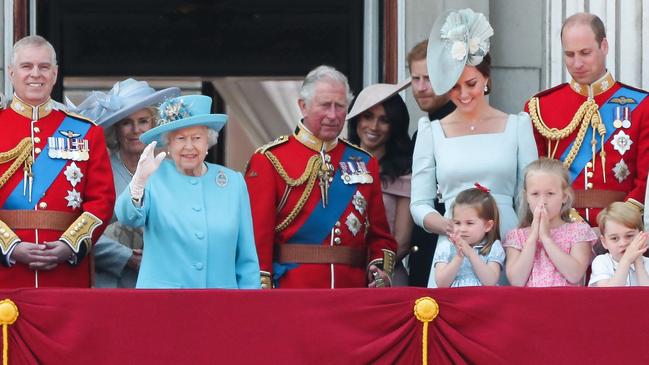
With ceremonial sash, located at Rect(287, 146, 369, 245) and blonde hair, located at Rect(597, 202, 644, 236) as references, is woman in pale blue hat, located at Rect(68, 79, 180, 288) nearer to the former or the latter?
ceremonial sash, located at Rect(287, 146, 369, 245)

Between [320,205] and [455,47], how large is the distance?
0.80 meters

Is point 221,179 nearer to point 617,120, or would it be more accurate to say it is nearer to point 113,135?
point 113,135

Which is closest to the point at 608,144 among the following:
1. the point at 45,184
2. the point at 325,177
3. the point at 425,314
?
the point at 325,177

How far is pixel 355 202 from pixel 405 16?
4.73 ft

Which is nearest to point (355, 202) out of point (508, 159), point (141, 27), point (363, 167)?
point (363, 167)

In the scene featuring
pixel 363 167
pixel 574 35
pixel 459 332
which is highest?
pixel 574 35

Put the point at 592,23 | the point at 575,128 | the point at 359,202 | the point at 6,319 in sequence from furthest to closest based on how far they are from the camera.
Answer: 1. the point at 359,202
2. the point at 575,128
3. the point at 592,23
4. the point at 6,319

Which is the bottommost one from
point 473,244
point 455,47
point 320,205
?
point 473,244

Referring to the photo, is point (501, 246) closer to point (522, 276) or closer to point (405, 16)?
point (522, 276)

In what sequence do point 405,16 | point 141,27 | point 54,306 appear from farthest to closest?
point 141,27, point 405,16, point 54,306

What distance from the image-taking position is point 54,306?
6.52m

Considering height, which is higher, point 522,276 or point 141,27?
point 141,27

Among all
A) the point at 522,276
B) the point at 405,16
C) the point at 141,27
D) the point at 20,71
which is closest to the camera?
the point at 522,276

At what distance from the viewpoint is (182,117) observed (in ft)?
23.2
